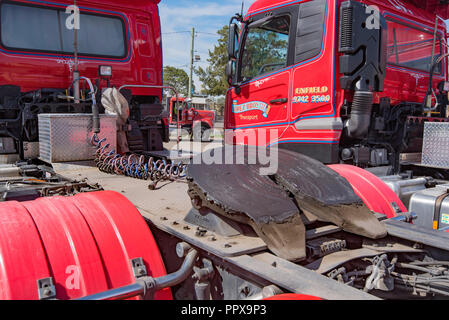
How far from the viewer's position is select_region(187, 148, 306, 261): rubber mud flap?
186cm

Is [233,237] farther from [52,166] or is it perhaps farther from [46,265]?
[52,166]

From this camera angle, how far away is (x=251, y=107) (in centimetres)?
577

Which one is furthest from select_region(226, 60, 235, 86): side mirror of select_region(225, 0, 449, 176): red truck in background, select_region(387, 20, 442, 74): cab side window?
select_region(387, 20, 442, 74): cab side window

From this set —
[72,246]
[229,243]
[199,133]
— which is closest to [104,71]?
[72,246]

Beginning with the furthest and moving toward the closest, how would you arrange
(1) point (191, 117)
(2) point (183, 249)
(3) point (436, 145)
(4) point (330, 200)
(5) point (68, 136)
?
1. (1) point (191, 117)
2. (3) point (436, 145)
3. (5) point (68, 136)
4. (4) point (330, 200)
5. (2) point (183, 249)

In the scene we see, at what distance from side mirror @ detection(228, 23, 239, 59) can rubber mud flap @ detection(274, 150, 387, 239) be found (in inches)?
143

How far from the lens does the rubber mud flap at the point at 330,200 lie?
7.21 ft

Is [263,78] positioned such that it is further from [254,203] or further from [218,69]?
[218,69]

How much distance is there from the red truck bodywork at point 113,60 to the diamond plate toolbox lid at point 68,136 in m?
1.10

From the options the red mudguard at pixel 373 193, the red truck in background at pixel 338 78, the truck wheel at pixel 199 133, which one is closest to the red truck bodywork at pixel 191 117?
the truck wheel at pixel 199 133

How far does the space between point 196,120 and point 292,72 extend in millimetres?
17828

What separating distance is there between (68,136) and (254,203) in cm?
254

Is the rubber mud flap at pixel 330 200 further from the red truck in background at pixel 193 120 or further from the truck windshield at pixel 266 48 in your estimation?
the red truck in background at pixel 193 120
